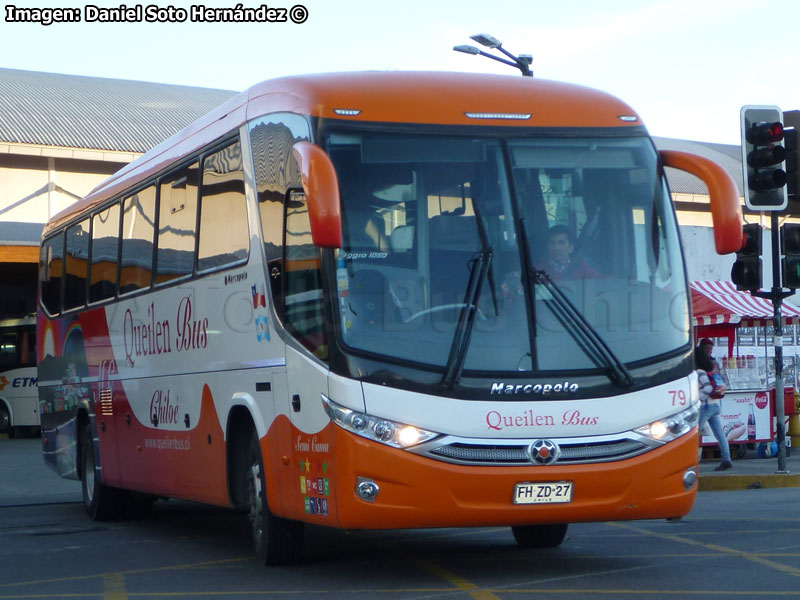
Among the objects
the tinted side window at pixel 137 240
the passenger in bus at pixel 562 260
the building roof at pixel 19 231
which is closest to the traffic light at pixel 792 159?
the tinted side window at pixel 137 240

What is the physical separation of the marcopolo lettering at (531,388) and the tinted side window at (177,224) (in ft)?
11.9

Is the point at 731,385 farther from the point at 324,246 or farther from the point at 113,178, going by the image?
the point at 324,246

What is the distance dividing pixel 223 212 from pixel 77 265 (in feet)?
18.0

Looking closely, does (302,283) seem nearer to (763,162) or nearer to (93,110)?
(763,162)

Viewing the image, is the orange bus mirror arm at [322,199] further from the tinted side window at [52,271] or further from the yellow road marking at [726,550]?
the tinted side window at [52,271]

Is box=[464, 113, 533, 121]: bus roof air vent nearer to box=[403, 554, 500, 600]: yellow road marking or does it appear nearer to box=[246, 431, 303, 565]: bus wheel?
box=[246, 431, 303, 565]: bus wheel

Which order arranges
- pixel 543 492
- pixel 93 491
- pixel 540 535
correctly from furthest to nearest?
pixel 93 491, pixel 540 535, pixel 543 492

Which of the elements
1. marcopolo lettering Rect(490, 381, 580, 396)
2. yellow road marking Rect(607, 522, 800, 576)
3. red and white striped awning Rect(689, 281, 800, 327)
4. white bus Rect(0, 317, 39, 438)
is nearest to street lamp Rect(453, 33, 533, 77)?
red and white striped awning Rect(689, 281, 800, 327)

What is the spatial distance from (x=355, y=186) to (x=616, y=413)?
2.12m

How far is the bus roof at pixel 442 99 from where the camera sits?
27.9 feet

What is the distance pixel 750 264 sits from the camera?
49.5 ft

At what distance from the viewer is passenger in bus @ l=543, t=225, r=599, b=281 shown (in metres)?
8.20

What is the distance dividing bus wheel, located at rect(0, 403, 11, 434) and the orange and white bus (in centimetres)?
2799

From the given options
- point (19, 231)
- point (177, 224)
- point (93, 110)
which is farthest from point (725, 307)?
point (93, 110)
